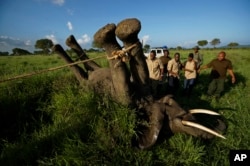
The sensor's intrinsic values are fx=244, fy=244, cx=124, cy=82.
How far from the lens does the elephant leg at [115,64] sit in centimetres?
350

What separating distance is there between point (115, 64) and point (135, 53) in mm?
351

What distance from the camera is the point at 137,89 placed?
4273 millimetres

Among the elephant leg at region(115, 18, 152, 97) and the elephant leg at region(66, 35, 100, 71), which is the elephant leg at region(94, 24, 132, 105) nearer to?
the elephant leg at region(115, 18, 152, 97)

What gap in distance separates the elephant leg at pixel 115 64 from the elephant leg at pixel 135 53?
0.15 meters

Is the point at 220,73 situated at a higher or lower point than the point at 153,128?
higher

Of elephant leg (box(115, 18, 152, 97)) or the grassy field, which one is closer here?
elephant leg (box(115, 18, 152, 97))

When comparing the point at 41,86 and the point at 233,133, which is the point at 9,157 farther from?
the point at 233,133

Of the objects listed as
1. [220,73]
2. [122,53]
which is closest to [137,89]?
[122,53]

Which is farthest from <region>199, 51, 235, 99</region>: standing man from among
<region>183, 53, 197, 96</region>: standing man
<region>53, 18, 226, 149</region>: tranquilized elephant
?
<region>53, 18, 226, 149</region>: tranquilized elephant

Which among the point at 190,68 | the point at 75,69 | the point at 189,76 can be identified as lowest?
the point at 189,76

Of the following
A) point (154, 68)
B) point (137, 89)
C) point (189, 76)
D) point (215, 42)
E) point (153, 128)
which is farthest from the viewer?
point (215, 42)

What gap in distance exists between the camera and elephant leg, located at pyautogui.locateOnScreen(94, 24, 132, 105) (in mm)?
3497

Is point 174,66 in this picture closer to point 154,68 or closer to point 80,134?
point 154,68

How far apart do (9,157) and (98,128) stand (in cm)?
141
